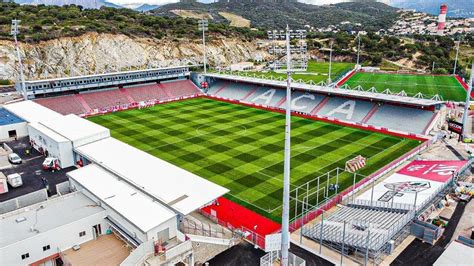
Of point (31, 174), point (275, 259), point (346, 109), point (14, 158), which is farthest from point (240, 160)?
point (346, 109)

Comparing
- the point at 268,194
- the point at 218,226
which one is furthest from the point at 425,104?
the point at 218,226

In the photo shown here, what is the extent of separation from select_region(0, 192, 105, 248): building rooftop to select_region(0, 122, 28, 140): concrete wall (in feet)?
64.1

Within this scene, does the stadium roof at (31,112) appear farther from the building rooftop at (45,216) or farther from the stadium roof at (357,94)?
the stadium roof at (357,94)

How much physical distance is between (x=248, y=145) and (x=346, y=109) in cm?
1898

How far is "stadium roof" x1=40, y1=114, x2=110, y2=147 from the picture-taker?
31.0 m

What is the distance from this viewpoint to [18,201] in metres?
23.7

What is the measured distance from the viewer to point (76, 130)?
33.2 m

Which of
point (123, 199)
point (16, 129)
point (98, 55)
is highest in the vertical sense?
point (98, 55)

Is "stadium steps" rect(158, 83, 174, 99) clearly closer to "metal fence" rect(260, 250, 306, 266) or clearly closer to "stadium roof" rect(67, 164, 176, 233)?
"stadium roof" rect(67, 164, 176, 233)

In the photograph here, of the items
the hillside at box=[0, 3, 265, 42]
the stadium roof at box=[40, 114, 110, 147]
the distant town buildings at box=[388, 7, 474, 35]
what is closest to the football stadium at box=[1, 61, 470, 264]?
the stadium roof at box=[40, 114, 110, 147]

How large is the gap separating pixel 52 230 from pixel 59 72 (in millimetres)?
61358

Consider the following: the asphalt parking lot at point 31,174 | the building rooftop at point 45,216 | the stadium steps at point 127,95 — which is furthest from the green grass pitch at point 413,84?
the building rooftop at point 45,216

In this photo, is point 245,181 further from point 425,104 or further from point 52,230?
point 425,104

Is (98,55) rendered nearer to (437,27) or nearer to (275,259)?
(275,259)
